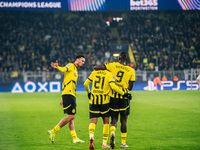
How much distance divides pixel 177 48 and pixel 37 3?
18188mm

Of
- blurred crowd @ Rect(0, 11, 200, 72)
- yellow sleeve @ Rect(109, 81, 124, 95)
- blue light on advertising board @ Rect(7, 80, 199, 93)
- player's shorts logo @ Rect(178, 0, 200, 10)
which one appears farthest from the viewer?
blurred crowd @ Rect(0, 11, 200, 72)

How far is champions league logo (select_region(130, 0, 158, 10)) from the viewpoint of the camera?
32156mm

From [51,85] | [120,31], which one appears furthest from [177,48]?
[51,85]

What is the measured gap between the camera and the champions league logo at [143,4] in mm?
32156

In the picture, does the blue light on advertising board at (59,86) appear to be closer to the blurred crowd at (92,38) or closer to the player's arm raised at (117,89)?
the blurred crowd at (92,38)

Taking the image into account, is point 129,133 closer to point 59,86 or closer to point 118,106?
point 118,106

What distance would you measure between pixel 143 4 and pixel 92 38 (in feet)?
39.1

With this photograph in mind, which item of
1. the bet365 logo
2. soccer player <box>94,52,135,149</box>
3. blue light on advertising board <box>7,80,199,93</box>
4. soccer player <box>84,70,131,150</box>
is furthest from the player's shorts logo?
soccer player <box>84,70,131,150</box>

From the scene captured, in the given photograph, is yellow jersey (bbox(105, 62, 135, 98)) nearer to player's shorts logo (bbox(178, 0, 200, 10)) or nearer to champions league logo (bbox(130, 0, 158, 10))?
champions league logo (bbox(130, 0, 158, 10))

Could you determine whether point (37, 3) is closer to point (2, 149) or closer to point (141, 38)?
point (141, 38)

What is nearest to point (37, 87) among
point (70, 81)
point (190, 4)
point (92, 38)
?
point (92, 38)

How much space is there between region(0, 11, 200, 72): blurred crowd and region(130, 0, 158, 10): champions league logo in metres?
7.74

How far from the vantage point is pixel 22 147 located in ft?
27.0

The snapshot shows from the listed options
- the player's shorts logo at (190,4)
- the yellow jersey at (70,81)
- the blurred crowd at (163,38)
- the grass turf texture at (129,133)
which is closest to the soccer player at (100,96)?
the grass turf texture at (129,133)
